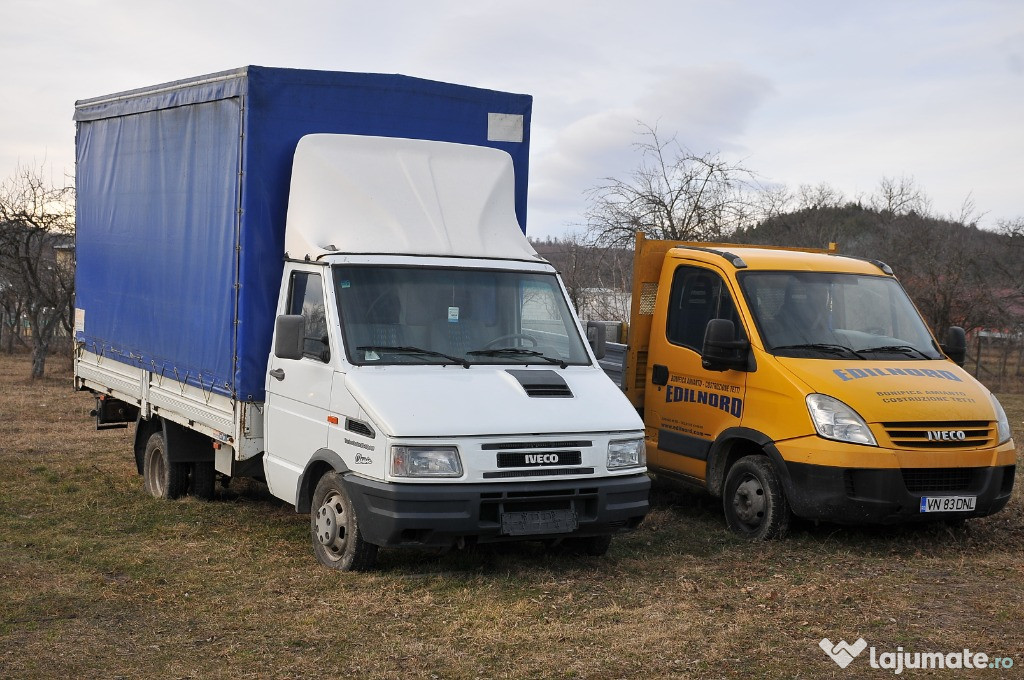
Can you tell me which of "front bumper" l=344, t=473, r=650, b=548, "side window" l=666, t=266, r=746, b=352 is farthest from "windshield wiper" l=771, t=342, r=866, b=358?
"front bumper" l=344, t=473, r=650, b=548

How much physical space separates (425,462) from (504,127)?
10.9ft

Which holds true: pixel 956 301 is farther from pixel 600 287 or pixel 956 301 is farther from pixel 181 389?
pixel 181 389

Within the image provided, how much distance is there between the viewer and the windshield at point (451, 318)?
7.39 meters

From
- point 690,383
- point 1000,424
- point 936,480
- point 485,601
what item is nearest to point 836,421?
point 936,480

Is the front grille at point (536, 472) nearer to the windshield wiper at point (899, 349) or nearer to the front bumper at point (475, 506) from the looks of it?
the front bumper at point (475, 506)

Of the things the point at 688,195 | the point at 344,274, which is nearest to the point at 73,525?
the point at 344,274

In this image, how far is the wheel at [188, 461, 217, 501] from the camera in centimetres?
999

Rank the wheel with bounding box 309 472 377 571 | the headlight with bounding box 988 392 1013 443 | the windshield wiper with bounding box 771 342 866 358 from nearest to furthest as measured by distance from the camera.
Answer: the wheel with bounding box 309 472 377 571 → the headlight with bounding box 988 392 1013 443 → the windshield wiper with bounding box 771 342 866 358

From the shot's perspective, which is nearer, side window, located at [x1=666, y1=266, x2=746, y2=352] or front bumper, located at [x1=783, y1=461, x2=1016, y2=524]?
front bumper, located at [x1=783, y1=461, x2=1016, y2=524]

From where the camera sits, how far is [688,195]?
20000mm

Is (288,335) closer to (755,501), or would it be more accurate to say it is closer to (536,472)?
(536,472)

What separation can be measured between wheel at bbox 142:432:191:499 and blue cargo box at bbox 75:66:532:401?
79cm

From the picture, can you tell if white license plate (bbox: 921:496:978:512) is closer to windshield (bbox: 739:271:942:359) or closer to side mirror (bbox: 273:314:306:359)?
windshield (bbox: 739:271:942:359)

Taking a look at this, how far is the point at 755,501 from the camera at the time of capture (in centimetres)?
854
